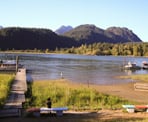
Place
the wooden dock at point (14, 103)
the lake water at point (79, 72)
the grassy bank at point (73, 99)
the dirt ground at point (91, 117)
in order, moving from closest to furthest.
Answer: the dirt ground at point (91, 117) → the wooden dock at point (14, 103) → the grassy bank at point (73, 99) → the lake water at point (79, 72)

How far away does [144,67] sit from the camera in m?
109

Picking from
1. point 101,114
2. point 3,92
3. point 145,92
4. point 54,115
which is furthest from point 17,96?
point 145,92

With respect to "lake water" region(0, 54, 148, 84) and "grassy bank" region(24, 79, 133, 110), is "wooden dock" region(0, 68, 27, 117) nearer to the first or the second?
"grassy bank" region(24, 79, 133, 110)

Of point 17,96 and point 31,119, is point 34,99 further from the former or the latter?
point 31,119

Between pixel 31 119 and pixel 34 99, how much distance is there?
7449mm

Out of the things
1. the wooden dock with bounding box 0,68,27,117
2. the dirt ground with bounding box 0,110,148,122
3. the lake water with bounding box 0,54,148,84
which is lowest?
the lake water with bounding box 0,54,148,84

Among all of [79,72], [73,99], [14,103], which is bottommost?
[79,72]

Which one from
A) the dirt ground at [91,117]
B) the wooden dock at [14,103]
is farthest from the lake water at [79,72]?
the dirt ground at [91,117]

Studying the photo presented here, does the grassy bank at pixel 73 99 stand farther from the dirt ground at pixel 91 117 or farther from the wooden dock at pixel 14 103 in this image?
the dirt ground at pixel 91 117

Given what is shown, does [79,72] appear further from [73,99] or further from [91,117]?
[91,117]

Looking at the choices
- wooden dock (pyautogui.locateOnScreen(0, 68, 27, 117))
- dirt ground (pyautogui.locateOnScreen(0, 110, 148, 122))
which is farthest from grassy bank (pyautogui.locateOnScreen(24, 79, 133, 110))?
dirt ground (pyautogui.locateOnScreen(0, 110, 148, 122))

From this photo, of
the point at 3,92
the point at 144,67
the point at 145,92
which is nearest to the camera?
the point at 3,92

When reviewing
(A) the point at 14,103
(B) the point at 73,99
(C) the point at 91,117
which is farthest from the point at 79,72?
(C) the point at 91,117

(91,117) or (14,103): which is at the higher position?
(14,103)
